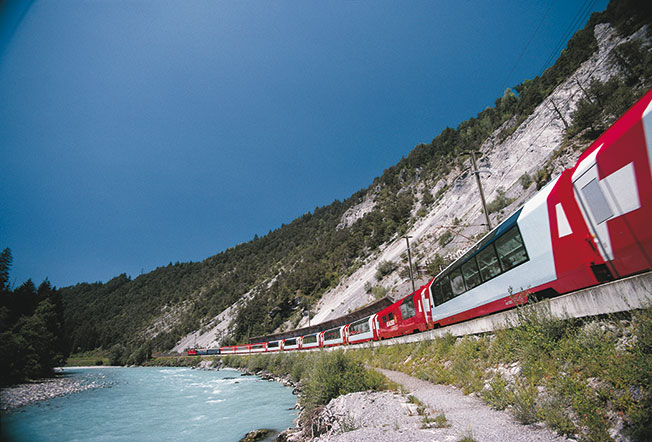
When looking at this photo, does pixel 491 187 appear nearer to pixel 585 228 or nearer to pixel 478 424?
pixel 585 228

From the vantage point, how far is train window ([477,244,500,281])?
30.1 feet

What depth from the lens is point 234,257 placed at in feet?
556

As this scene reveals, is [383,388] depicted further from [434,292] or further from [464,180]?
[464,180]

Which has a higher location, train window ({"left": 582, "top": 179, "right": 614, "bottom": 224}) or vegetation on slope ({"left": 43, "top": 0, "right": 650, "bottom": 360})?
vegetation on slope ({"left": 43, "top": 0, "right": 650, "bottom": 360})

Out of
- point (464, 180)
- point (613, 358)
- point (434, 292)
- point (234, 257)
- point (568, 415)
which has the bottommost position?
point (568, 415)

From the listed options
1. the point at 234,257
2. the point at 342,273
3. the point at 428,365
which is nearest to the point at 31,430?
the point at 428,365

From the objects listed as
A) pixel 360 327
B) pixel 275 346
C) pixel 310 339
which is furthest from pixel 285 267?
pixel 360 327

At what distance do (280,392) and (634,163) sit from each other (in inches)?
946

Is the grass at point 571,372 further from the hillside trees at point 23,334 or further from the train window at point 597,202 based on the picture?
the hillside trees at point 23,334

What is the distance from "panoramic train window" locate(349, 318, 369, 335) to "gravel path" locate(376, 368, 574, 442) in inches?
722

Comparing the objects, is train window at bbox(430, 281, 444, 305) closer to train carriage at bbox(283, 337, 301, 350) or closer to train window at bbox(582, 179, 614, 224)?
train window at bbox(582, 179, 614, 224)

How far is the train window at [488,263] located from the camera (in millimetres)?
9172

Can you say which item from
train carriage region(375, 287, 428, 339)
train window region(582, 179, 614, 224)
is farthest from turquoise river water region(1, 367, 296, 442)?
train window region(582, 179, 614, 224)

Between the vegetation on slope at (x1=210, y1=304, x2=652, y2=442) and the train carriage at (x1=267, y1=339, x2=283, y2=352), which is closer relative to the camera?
the vegetation on slope at (x1=210, y1=304, x2=652, y2=442)
